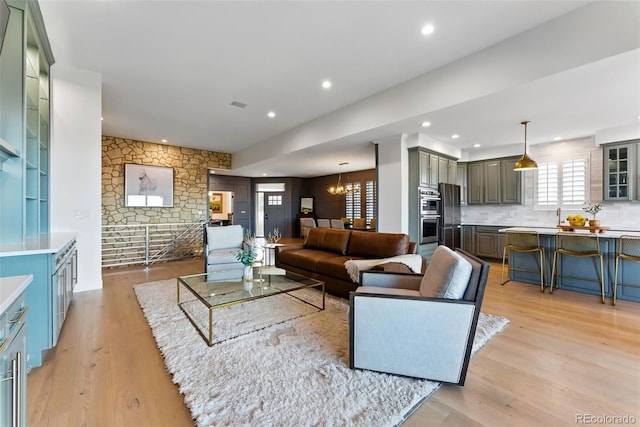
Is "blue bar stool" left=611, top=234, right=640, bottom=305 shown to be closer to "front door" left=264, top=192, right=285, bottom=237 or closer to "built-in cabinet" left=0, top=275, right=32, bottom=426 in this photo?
"built-in cabinet" left=0, top=275, right=32, bottom=426

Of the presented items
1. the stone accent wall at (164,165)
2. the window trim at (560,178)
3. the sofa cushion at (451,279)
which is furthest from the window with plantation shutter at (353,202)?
the sofa cushion at (451,279)

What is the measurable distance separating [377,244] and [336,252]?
2.52ft

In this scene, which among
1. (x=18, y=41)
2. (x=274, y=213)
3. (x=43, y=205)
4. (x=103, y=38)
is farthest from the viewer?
(x=274, y=213)

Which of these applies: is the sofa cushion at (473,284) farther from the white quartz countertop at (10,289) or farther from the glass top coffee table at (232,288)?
the white quartz countertop at (10,289)

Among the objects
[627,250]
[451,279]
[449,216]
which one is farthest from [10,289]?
[449,216]

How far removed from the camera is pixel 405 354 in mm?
1931

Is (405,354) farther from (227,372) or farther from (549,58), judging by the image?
(549,58)

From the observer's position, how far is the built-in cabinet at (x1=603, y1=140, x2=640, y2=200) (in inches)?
186

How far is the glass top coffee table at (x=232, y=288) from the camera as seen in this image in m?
2.62

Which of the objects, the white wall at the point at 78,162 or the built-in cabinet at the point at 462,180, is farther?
the built-in cabinet at the point at 462,180

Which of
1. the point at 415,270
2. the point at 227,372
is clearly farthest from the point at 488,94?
the point at 227,372

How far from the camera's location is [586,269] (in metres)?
3.94

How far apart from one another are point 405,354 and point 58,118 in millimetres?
5037

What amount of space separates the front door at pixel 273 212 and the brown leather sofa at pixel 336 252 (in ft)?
22.0
